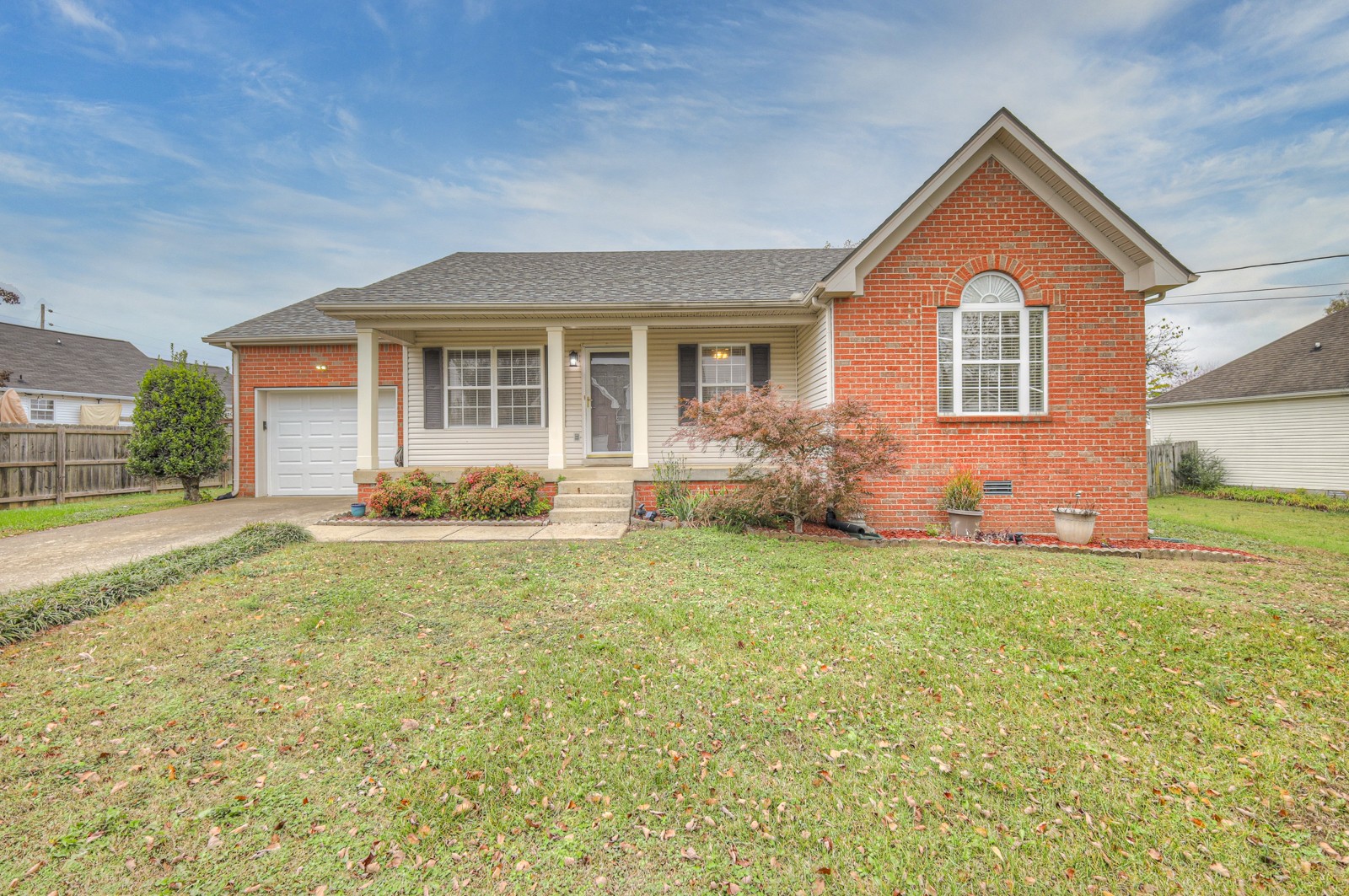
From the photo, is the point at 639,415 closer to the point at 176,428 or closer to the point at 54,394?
the point at 176,428

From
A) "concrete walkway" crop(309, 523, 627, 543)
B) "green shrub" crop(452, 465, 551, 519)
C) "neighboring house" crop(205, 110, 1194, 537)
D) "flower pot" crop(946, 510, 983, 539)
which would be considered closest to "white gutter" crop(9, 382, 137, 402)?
"neighboring house" crop(205, 110, 1194, 537)

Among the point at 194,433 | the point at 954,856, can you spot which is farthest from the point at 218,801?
the point at 194,433

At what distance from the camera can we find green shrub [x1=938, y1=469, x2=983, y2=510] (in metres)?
7.25

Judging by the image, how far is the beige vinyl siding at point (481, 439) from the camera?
10250mm

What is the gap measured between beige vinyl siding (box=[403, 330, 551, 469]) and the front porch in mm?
17

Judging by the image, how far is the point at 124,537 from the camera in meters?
6.69

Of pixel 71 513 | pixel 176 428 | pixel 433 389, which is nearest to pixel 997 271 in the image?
pixel 433 389

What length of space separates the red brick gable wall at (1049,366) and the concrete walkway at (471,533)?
4045 millimetres

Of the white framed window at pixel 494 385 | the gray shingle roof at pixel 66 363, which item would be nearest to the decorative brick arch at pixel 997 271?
the white framed window at pixel 494 385

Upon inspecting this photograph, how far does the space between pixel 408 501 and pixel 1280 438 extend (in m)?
21.4

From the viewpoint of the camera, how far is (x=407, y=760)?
2.42 m

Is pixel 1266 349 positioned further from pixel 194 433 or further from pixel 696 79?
pixel 194 433

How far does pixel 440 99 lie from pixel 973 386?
15.2 metres

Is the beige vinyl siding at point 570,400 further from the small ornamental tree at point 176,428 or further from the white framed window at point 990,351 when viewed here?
the small ornamental tree at point 176,428
